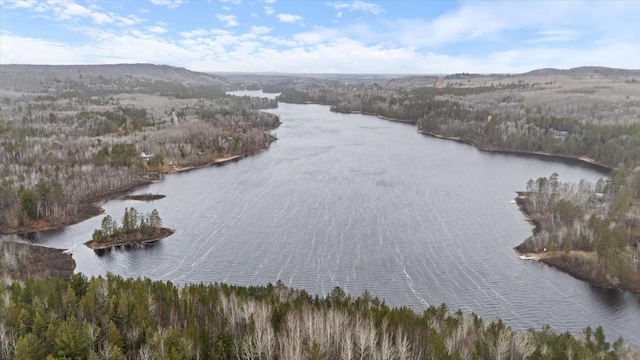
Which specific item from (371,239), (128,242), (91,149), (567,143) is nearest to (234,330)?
(371,239)

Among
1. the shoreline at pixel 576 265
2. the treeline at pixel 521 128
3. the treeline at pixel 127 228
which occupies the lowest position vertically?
Answer: the treeline at pixel 127 228

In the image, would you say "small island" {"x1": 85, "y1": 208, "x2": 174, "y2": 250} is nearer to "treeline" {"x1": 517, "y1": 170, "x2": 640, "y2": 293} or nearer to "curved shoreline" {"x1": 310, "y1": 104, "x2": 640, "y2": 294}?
"curved shoreline" {"x1": 310, "y1": 104, "x2": 640, "y2": 294}

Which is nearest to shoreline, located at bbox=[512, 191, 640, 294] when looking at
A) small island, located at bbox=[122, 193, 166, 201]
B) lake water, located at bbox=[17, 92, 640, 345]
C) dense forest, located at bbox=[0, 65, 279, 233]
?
lake water, located at bbox=[17, 92, 640, 345]

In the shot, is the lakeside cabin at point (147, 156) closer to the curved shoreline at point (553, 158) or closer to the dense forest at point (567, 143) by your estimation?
the curved shoreline at point (553, 158)

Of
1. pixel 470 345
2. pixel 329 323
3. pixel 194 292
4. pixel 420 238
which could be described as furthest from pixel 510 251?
pixel 194 292

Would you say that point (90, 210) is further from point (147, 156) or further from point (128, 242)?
point (147, 156)

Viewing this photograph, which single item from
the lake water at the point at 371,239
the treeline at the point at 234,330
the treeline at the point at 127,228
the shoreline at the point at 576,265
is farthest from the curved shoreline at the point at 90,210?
the shoreline at the point at 576,265
